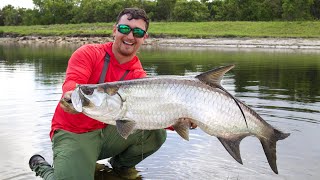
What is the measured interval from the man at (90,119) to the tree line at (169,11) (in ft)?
216

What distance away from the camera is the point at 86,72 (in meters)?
5.40

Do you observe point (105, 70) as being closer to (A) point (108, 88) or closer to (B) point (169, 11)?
(A) point (108, 88)

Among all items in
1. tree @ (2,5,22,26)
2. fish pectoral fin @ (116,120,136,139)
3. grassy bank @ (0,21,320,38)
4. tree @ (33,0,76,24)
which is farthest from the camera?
tree @ (2,5,22,26)

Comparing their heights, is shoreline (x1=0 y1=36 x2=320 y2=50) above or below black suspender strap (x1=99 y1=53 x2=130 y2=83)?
below

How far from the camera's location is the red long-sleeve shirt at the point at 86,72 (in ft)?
17.7

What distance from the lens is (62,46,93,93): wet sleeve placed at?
528cm

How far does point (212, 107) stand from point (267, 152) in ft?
2.76

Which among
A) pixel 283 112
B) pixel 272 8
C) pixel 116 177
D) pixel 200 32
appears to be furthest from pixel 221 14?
pixel 116 177

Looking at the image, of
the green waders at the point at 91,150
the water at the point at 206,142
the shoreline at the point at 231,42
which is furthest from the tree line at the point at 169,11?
the green waders at the point at 91,150

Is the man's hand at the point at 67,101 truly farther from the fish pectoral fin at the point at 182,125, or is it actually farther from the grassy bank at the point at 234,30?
the grassy bank at the point at 234,30

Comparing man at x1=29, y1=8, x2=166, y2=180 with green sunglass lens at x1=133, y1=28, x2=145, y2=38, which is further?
green sunglass lens at x1=133, y1=28, x2=145, y2=38

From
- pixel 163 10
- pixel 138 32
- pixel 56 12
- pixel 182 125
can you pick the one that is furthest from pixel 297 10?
pixel 182 125

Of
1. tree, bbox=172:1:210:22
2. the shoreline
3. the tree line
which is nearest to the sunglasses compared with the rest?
the shoreline

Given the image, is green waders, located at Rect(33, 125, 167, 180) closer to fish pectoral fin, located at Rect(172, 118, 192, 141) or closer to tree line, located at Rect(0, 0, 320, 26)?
fish pectoral fin, located at Rect(172, 118, 192, 141)
